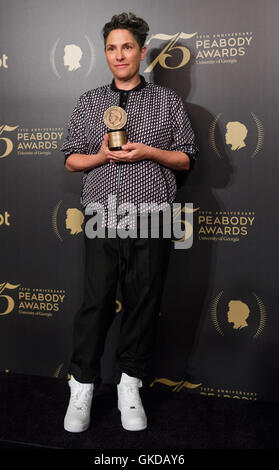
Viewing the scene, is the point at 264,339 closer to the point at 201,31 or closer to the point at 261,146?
the point at 261,146

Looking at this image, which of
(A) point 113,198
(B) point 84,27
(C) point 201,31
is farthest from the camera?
(B) point 84,27

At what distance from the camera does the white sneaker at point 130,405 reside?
5.84ft

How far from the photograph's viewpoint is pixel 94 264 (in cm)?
181

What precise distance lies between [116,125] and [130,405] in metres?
1.07

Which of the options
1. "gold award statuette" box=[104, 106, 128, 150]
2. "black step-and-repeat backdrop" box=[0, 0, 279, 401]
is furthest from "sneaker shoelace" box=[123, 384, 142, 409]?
"gold award statuette" box=[104, 106, 128, 150]

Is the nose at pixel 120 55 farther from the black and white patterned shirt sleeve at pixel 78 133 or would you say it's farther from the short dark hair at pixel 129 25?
the black and white patterned shirt sleeve at pixel 78 133

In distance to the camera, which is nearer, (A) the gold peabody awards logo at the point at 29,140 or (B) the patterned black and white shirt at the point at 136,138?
(B) the patterned black and white shirt at the point at 136,138

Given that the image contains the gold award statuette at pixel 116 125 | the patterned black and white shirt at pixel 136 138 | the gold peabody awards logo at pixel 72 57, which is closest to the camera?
the gold award statuette at pixel 116 125

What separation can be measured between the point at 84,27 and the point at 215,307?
145cm

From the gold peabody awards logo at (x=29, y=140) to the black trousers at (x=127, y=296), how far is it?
692 millimetres

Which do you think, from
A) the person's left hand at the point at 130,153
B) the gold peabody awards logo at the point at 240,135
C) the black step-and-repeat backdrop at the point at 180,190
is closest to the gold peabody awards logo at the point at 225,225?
the black step-and-repeat backdrop at the point at 180,190

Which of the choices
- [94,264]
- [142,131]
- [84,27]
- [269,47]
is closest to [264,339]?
[94,264]

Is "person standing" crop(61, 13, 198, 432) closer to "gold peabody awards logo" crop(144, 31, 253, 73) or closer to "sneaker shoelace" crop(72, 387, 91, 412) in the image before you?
"sneaker shoelace" crop(72, 387, 91, 412)

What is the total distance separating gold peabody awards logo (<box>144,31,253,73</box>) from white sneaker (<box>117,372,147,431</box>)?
1372mm
